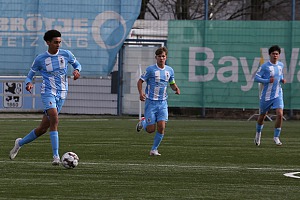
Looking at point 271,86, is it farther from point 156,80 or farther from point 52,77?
point 52,77

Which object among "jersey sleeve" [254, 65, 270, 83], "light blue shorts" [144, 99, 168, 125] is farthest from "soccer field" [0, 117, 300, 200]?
"jersey sleeve" [254, 65, 270, 83]

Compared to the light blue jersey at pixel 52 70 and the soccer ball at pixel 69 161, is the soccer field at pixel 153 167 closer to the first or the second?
the soccer ball at pixel 69 161

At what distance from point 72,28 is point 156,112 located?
13702 millimetres

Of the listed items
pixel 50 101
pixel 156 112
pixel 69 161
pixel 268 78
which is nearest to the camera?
pixel 69 161

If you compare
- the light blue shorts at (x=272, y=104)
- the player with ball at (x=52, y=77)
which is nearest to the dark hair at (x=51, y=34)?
the player with ball at (x=52, y=77)

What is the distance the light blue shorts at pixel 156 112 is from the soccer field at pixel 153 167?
2.02 ft

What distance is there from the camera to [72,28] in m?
29.6

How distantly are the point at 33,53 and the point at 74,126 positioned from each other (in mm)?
5695

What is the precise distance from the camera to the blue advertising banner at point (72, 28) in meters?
29.5

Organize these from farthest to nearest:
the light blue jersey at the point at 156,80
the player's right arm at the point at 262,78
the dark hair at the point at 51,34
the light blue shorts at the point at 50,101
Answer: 1. the player's right arm at the point at 262,78
2. the light blue jersey at the point at 156,80
3. the light blue shorts at the point at 50,101
4. the dark hair at the point at 51,34

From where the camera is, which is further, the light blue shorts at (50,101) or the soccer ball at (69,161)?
the light blue shorts at (50,101)

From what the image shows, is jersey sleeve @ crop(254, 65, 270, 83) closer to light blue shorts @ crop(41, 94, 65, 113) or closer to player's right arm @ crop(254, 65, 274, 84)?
player's right arm @ crop(254, 65, 274, 84)

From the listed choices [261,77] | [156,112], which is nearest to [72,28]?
[261,77]

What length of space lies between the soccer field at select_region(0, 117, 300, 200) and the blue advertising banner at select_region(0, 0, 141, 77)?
6405mm
